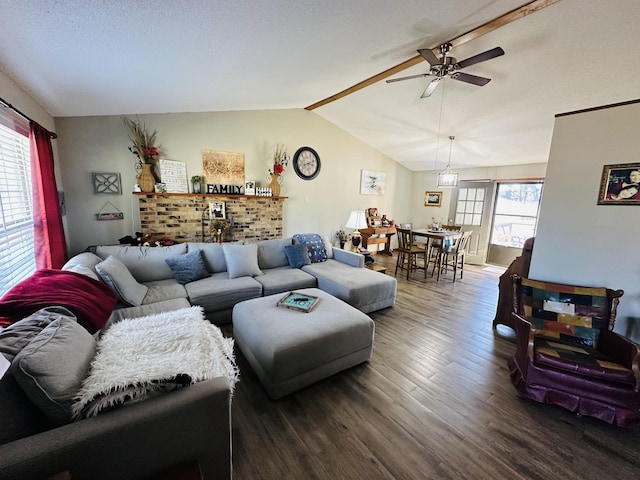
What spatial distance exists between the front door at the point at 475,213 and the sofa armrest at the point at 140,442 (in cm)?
627

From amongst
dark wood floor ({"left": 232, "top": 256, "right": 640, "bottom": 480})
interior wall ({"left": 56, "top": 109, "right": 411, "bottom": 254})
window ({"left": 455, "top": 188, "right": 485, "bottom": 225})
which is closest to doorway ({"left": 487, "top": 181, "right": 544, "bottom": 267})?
window ({"left": 455, "top": 188, "right": 485, "bottom": 225})

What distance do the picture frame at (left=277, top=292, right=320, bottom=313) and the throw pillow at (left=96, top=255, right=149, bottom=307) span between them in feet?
4.35

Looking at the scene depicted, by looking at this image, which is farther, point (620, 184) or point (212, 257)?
point (212, 257)

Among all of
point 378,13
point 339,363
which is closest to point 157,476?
point 339,363

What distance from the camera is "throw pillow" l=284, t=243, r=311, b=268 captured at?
3.75m

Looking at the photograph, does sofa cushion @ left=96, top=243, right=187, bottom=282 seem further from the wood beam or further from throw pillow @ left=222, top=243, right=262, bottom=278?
the wood beam

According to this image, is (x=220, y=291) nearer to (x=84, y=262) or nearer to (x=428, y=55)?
(x=84, y=262)

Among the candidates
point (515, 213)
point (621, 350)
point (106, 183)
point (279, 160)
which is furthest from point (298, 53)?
point (515, 213)

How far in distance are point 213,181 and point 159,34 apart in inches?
97.1

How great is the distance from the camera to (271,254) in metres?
3.73

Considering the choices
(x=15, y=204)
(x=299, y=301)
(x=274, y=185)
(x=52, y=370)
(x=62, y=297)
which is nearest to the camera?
(x=52, y=370)

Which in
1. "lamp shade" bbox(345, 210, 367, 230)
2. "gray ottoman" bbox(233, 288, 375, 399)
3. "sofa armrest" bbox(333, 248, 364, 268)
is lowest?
"gray ottoman" bbox(233, 288, 375, 399)

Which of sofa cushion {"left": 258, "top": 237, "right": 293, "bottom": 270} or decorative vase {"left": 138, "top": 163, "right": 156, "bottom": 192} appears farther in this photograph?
sofa cushion {"left": 258, "top": 237, "right": 293, "bottom": 270}

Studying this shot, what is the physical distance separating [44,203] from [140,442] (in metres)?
2.43
